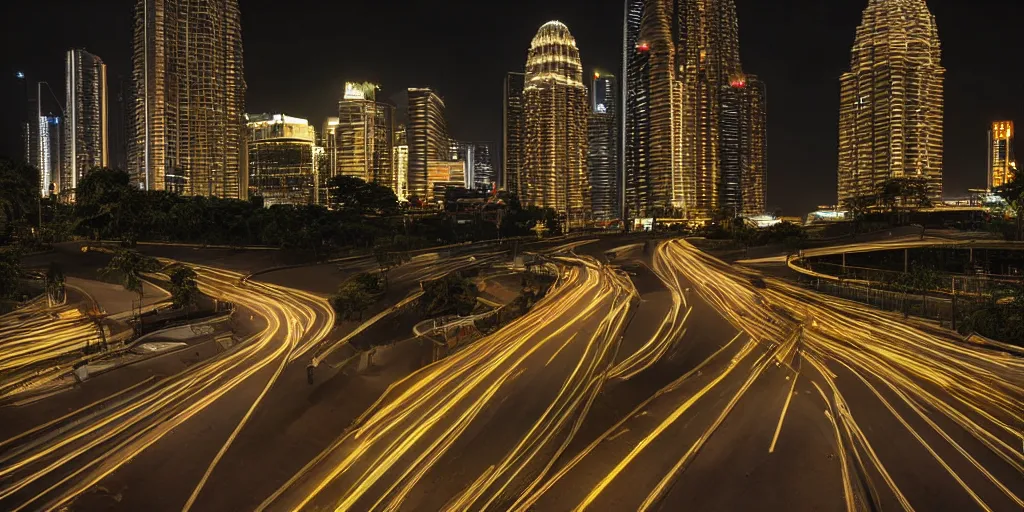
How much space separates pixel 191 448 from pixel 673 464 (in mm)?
8299

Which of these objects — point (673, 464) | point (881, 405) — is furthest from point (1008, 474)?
point (673, 464)

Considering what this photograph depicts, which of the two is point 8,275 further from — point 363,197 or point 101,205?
point 363,197

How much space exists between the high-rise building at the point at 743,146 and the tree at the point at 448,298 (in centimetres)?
9962

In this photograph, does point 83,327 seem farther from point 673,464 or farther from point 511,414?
point 673,464

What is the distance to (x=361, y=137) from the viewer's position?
5017 inches

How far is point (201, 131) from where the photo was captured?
285ft

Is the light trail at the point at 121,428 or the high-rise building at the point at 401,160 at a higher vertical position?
the high-rise building at the point at 401,160

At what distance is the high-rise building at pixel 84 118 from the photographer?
372 ft

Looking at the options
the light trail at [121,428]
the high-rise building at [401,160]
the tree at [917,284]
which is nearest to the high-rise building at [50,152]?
the high-rise building at [401,160]

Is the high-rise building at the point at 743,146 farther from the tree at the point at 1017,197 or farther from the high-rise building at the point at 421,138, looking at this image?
the tree at the point at 1017,197

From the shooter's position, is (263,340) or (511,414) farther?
(263,340)

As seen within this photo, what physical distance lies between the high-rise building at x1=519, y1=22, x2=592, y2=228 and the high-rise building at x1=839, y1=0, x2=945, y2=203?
→ 54.7 m

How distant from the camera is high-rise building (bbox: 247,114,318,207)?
379ft

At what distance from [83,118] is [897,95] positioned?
139 meters
